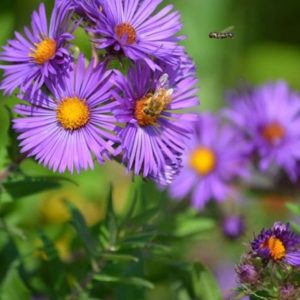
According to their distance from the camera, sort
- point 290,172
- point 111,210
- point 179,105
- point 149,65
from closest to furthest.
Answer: point 149,65 → point 179,105 → point 111,210 → point 290,172

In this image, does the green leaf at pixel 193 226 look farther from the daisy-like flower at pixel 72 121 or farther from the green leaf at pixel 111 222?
the daisy-like flower at pixel 72 121

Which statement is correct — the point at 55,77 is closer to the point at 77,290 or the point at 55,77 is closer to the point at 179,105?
the point at 179,105

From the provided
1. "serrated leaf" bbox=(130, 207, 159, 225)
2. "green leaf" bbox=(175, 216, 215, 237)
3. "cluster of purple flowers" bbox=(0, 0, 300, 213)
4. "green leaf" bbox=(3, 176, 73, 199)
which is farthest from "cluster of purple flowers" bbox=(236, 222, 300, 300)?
"green leaf" bbox=(175, 216, 215, 237)

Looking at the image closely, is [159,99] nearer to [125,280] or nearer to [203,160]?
[125,280]

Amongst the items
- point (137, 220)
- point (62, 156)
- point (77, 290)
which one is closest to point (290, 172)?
point (137, 220)

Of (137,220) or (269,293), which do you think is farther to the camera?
(137,220)

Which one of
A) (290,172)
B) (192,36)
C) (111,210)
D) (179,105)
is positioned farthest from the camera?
(192,36)

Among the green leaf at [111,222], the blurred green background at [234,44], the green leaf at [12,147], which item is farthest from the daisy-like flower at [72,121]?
the blurred green background at [234,44]

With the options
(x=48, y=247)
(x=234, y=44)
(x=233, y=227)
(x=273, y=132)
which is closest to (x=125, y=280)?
(x=48, y=247)

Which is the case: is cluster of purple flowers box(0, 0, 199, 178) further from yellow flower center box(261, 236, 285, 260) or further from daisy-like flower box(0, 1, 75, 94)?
yellow flower center box(261, 236, 285, 260)
